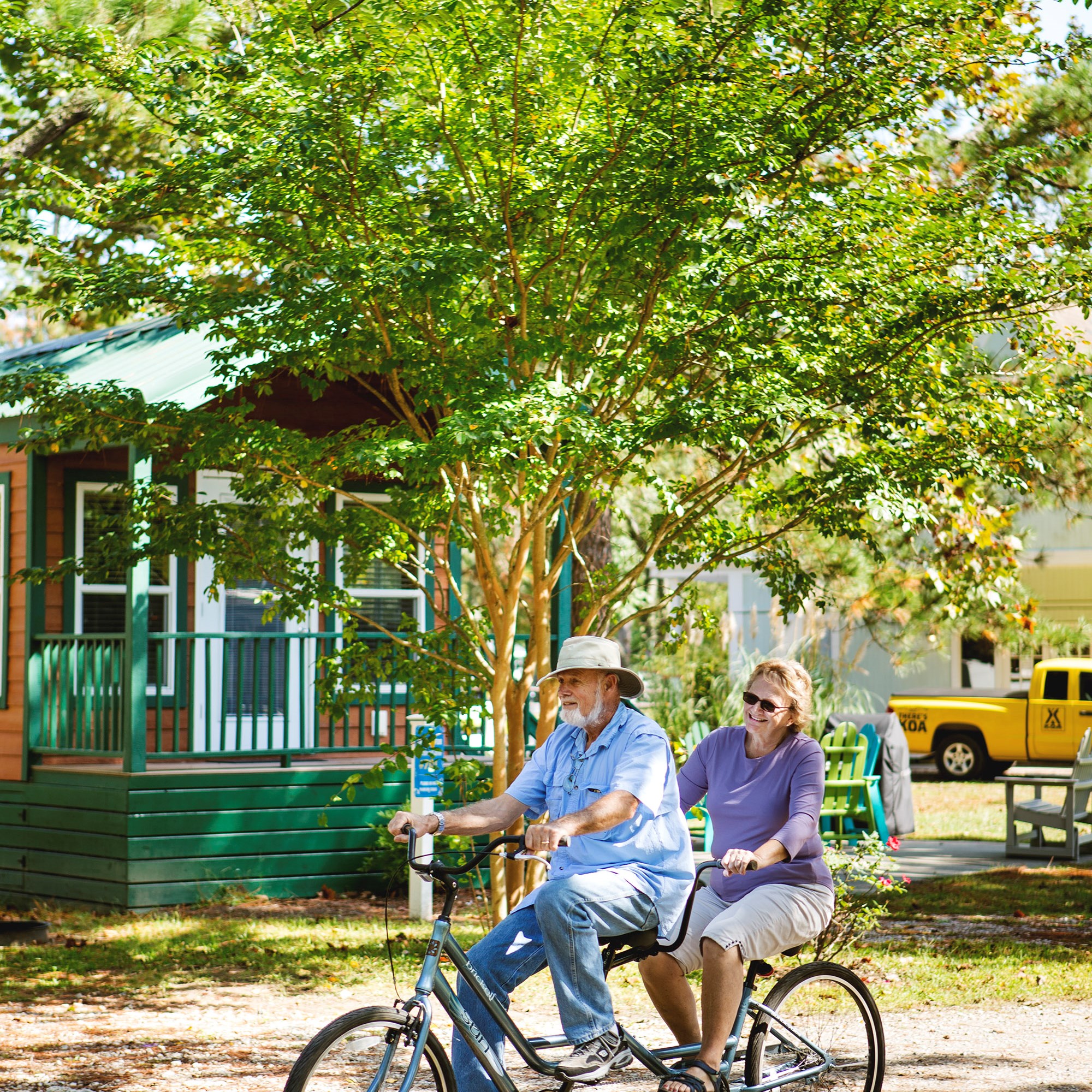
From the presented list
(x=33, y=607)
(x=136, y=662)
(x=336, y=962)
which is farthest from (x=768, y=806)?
(x=33, y=607)

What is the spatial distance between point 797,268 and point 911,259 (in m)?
0.77

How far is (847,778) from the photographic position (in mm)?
13414

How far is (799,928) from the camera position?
5113 mm

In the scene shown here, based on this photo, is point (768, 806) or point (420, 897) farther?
point (420, 897)

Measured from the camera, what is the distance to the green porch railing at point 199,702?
1164cm

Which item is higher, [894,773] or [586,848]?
[586,848]

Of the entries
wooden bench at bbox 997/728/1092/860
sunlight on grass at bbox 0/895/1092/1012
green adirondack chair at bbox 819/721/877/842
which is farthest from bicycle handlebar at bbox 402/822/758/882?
wooden bench at bbox 997/728/1092/860

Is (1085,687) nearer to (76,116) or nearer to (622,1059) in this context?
(76,116)

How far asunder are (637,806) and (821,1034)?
1665mm

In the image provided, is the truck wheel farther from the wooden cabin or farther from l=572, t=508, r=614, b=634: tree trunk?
the wooden cabin

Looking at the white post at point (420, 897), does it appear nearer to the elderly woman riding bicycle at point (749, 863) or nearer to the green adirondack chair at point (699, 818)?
the green adirondack chair at point (699, 818)

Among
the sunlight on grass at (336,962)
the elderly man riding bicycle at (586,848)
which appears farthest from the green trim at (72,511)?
the elderly man riding bicycle at (586,848)

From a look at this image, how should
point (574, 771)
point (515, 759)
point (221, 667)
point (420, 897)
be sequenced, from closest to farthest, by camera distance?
point (574, 771)
point (515, 759)
point (420, 897)
point (221, 667)

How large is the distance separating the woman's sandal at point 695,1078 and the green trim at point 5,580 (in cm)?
920
